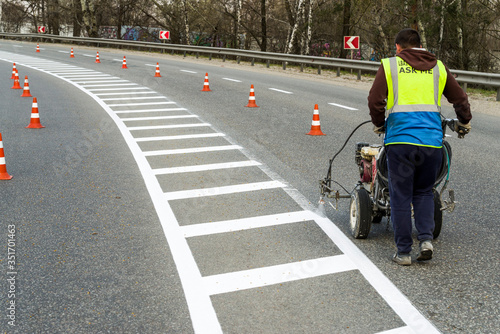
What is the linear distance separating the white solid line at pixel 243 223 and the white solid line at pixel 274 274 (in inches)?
42.5

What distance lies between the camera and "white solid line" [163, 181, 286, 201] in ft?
23.6

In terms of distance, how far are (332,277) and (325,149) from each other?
579cm

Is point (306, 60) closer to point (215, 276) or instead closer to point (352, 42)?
point (352, 42)

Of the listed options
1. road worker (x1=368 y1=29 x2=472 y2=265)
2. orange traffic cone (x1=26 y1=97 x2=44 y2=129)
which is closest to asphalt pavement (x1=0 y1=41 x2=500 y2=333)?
orange traffic cone (x1=26 y1=97 x2=44 y2=129)

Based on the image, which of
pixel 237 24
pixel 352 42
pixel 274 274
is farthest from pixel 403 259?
pixel 237 24

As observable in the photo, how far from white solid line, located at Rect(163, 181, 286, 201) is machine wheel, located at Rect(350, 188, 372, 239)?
2.10 meters

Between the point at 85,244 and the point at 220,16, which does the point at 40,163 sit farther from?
the point at 220,16

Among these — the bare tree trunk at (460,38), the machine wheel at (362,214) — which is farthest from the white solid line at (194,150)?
the bare tree trunk at (460,38)

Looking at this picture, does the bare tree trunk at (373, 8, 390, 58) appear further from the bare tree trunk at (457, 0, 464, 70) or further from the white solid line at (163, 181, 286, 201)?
the white solid line at (163, 181, 286, 201)

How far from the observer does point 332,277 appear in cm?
466

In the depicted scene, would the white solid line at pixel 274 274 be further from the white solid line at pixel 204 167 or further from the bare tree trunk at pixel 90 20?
the bare tree trunk at pixel 90 20

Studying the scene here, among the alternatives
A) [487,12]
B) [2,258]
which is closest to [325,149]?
[2,258]

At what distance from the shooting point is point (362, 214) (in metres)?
5.41

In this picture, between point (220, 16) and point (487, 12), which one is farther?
point (220, 16)
